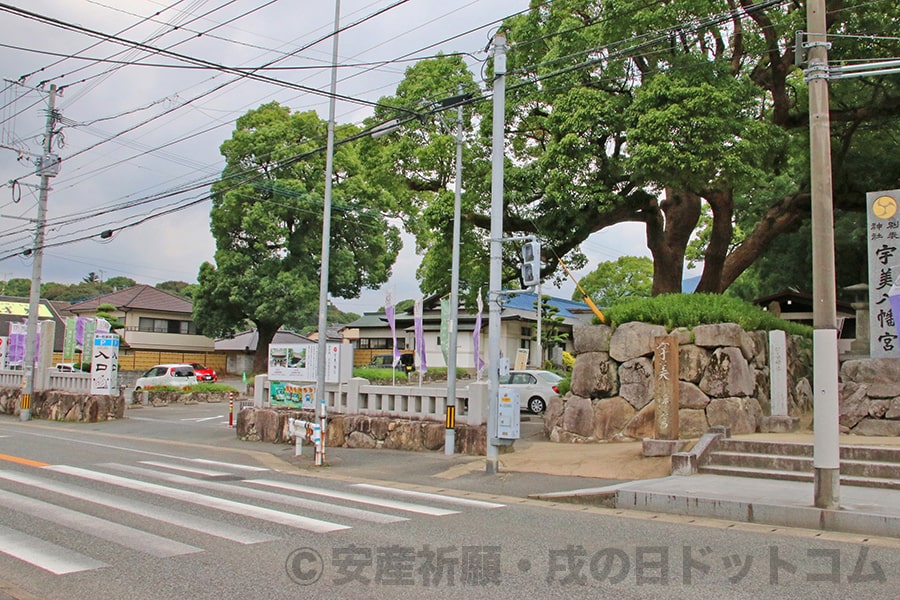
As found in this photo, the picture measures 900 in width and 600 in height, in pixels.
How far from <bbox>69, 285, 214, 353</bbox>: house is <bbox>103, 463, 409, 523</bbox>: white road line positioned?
4063 cm

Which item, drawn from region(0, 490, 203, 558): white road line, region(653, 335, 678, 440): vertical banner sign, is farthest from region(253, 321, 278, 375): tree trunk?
region(0, 490, 203, 558): white road line

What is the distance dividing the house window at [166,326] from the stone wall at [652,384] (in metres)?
43.1

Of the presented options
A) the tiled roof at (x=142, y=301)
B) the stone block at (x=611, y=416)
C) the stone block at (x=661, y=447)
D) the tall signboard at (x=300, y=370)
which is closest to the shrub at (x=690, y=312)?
the stone block at (x=611, y=416)

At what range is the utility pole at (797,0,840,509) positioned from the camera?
333 inches

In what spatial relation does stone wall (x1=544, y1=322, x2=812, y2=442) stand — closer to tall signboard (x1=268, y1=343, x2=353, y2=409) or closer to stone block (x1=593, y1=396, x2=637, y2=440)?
stone block (x1=593, y1=396, x2=637, y2=440)

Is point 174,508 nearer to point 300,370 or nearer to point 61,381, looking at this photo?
point 300,370

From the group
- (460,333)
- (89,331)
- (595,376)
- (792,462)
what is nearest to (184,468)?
(595,376)

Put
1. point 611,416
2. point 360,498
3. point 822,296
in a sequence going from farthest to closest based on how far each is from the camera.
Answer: point 611,416 < point 360,498 < point 822,296

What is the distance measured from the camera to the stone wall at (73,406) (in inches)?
994

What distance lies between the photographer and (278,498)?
33.1ft

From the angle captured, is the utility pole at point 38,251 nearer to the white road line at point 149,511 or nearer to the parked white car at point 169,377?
the parked white car at point 169,377

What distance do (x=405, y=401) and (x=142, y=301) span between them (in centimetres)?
4152

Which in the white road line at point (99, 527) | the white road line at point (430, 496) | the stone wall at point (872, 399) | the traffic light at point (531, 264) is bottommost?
the white road line at point (430, 496)

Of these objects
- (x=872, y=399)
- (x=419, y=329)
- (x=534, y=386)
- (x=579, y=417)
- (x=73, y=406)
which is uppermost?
(x=419, y=329)
